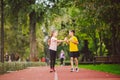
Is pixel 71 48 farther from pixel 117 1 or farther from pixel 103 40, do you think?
pixel 103 40

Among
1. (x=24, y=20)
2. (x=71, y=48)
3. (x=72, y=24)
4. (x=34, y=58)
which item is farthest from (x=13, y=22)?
(x=71, y=48)

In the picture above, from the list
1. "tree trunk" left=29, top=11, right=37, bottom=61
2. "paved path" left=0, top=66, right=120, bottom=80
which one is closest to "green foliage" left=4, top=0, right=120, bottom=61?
"tree trunk" left=29, top=11, right=37, bottom=61

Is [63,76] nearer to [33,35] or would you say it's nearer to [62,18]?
[33,35]

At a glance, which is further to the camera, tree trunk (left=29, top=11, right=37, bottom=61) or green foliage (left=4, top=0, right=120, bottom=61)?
tree trunk (left=29, top=11, right=37, bottom=61)

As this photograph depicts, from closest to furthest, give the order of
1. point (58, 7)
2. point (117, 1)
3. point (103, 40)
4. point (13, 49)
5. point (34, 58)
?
point (117, 1) < point (58, 7) < point (34, 58) < point (103, 40) < point (13, 49)

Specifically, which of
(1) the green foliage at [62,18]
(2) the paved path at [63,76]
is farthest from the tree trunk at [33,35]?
(2) the paved path at [63,76]

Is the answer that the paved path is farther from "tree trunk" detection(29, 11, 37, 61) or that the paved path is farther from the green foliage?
"tree trunk" detection(29, 11, 37, 61)

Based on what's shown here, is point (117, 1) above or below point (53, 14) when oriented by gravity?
below

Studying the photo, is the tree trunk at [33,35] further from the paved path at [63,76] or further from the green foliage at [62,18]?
the paved path at [63,76]

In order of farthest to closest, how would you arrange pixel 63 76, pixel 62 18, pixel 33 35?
pixel 62 18
pixel 33 35
pixel 63 76

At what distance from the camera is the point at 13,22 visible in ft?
145

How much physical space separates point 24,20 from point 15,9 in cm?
286

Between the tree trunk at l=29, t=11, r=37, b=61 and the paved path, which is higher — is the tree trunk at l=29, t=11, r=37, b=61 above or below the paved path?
above

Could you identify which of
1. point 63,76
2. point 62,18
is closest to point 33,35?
point 62,18
